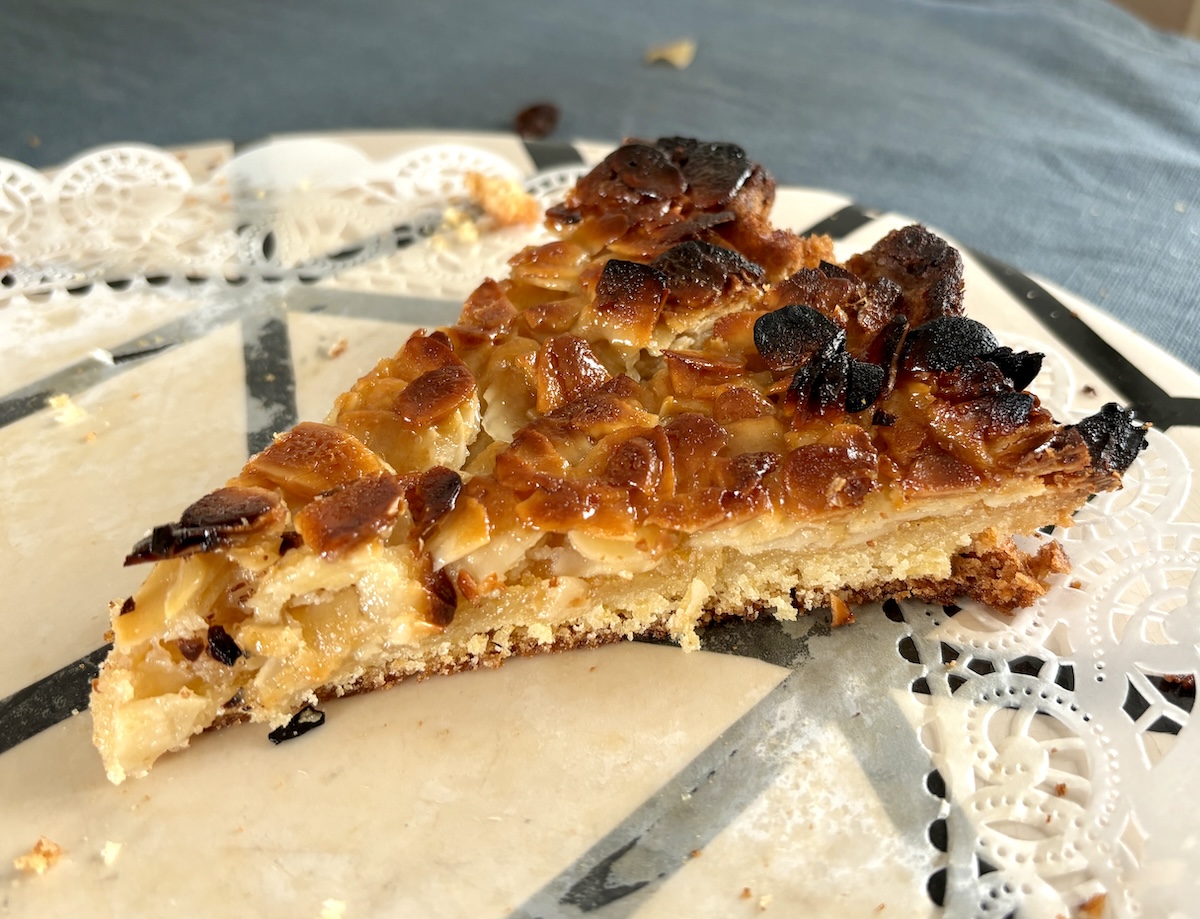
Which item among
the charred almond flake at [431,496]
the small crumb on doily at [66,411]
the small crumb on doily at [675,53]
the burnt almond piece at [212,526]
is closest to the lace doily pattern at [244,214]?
the small crumb on doily at [66,411]

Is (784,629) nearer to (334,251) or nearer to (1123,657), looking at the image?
(1123,657)

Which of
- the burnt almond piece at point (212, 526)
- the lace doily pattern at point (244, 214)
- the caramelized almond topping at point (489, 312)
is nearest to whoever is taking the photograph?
the burnt almond piece at point (212, 526)

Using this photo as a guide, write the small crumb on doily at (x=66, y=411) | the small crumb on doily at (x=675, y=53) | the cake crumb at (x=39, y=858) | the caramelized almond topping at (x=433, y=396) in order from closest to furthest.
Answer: the cake crumb at (x=39, y=858) → the caramelized almond topping at (x=433, y=396) → the small crumb on doily at (x=66, y=411) → the small crumb on doily at (x=675, y=53)

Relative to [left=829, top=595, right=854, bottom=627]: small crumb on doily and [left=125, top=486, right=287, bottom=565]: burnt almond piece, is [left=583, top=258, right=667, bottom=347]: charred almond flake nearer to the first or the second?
[left=829, top=595, right=854, bottom=627]: small crumb on doily

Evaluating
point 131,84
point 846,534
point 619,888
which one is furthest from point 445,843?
point 131,84

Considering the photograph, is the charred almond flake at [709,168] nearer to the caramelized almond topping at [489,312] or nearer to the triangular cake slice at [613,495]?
the triangular cake slice at [613,495]

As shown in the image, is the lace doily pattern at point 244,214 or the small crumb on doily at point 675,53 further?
the small crumb on doily at point 675,53

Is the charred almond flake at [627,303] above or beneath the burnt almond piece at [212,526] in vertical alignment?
above
